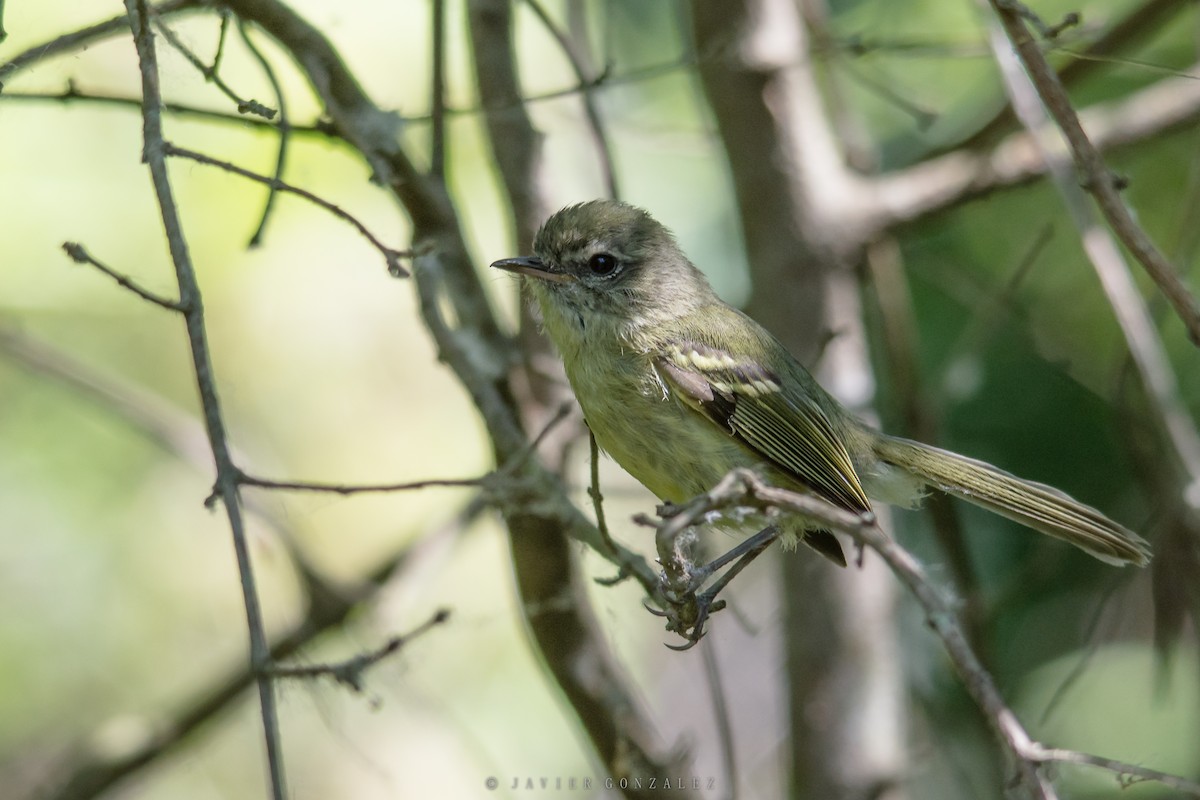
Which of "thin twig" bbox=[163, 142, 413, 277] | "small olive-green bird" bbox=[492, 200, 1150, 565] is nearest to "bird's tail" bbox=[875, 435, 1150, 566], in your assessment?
"small olive-green bird" bbox=[492, 200, 1150, 565]

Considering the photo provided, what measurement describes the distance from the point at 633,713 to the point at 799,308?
1.47 metres

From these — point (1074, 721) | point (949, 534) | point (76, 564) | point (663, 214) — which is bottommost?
point (1074, 721)

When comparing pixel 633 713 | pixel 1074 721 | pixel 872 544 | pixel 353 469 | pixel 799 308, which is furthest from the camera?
pixel 353 469

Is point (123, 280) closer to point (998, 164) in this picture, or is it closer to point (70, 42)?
point (70, 42)

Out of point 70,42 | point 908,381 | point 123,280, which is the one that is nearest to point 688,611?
point 123,280

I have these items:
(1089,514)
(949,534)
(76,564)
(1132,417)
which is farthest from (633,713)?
(76,564)

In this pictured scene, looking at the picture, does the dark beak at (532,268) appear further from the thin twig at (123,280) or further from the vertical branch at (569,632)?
the thin twig at (123,280)

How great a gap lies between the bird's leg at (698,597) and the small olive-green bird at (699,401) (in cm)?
9

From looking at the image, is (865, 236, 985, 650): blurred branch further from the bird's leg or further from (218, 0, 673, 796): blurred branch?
(218, 0, 673, 796): blurred branch

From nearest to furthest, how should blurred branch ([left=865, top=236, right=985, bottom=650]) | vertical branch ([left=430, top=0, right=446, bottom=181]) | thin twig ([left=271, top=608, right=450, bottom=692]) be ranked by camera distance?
thin twig ([left=271, top=608, right=450, bottom=692]), vertical branch ([left=430, top=0, right=446, bottom=181]), blurred branch ([left=865, top=236, right=985, bottom=650])

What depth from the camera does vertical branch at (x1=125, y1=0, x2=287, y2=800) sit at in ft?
4.93

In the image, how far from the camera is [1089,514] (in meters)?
2.90

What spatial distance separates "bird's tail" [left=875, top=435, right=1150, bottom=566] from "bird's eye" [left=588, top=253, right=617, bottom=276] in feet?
2.95

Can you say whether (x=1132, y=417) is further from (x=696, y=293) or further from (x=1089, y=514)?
(x=696, y=293)
